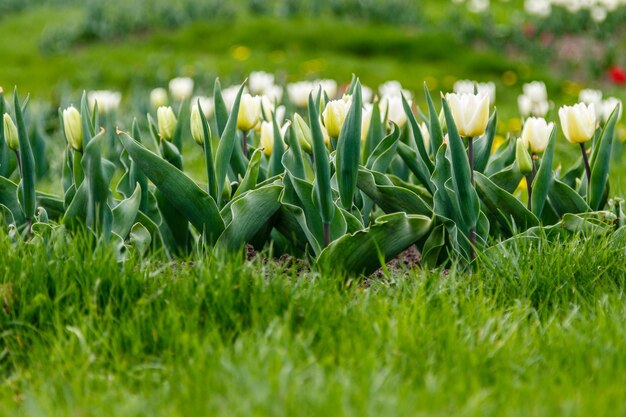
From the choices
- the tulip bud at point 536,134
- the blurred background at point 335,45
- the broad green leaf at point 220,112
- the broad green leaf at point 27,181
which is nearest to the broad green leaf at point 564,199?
the tulip bud at point 536,134

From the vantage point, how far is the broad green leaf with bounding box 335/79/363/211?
2.55m

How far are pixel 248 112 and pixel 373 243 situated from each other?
73 centimetres

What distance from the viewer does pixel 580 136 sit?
2938 millimetres

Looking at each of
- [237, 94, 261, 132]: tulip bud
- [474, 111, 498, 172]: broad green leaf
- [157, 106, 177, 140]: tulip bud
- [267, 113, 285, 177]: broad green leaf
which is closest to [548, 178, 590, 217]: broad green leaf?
[474, 111, 498, 172]: broad green leaf

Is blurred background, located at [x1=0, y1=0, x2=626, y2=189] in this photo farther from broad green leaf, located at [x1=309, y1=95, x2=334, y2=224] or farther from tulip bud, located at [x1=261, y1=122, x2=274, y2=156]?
broad green leaf, located at [x1=309, y1=95, x2=334, y2=224]

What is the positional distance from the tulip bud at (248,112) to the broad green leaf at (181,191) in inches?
18.4

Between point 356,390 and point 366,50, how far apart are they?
9.76 metres

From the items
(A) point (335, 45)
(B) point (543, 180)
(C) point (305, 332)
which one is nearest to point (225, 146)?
(C) point (305, 332)

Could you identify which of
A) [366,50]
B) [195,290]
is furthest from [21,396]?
[366,50]

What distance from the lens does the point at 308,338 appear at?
6.80 ft

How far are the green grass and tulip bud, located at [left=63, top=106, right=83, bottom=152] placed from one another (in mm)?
449

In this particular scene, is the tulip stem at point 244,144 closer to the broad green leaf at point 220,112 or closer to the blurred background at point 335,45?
the broad green leaf at point 220,112

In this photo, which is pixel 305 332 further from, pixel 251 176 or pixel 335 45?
pixel 335 45

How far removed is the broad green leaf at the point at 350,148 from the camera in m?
2.55
